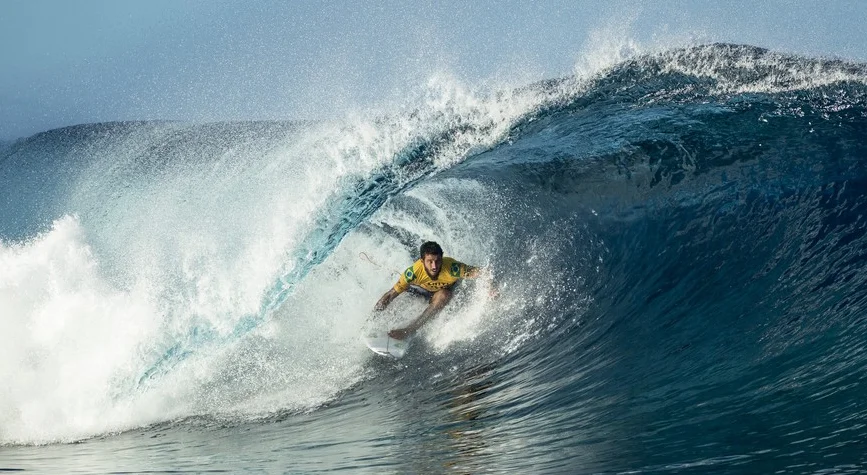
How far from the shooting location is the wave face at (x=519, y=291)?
4.78m

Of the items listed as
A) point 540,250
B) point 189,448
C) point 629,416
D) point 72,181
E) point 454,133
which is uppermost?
point 72,181

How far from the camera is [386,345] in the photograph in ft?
21.9

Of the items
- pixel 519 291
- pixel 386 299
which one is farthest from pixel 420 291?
pixel 519 291

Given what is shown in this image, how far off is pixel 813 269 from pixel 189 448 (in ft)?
17.4

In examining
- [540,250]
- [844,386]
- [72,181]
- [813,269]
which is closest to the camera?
[844,386]

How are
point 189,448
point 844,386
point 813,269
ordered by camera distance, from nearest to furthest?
point 844,386
point 189,448
point 813,269

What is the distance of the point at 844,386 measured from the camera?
462 centimetres

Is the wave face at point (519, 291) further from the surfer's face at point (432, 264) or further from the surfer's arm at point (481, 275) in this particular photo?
A: the surfer's face at point (432, 264)

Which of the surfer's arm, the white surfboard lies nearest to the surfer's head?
the surfer's arm

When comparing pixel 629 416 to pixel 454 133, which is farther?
pixel 454 133

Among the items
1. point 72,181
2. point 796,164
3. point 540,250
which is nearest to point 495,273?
point 540,250

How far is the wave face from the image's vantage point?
4777 millimetres

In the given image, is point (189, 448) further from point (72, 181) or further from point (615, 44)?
point (72, 181)

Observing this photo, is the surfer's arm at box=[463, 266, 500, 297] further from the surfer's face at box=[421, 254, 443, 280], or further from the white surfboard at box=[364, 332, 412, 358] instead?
the white surfboard at box=[364, 332, 412, 358]
